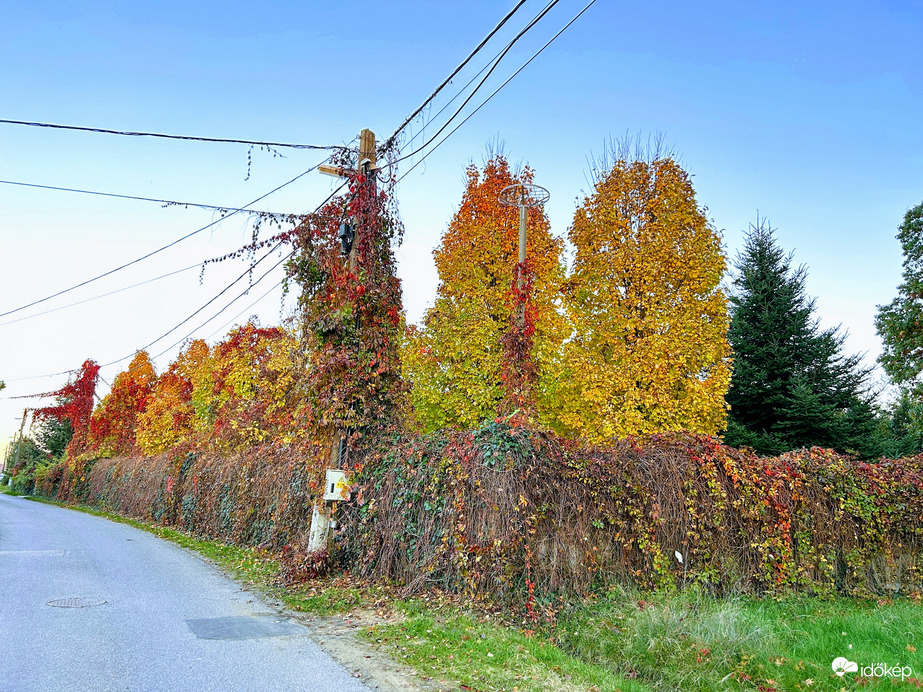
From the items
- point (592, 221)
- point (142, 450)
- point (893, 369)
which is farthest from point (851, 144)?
point (142, 450)

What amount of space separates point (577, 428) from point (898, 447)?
514 inches

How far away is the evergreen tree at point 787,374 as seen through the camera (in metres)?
17.9

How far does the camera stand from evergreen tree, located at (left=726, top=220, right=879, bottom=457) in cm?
1788

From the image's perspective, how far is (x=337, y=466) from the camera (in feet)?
27.5

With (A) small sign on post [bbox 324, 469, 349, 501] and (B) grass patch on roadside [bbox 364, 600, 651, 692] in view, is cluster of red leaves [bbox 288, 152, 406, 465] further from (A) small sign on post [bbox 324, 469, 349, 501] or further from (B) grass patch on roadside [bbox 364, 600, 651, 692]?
(B) grass patch on roadside [bbox 364, 600, 651, 692]

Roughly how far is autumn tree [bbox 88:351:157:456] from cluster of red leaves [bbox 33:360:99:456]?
158 centimetres

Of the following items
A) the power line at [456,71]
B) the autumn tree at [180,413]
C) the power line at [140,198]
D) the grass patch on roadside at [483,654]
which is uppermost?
the power line at [456,71]

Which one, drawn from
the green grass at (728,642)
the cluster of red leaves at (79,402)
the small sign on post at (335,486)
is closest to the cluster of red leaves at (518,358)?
the small sign on post at (335,486)

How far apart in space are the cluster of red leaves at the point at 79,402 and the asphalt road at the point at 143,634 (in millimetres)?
28617

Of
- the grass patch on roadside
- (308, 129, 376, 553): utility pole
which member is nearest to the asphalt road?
the grass patch on roadside

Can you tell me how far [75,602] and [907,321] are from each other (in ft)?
74.6

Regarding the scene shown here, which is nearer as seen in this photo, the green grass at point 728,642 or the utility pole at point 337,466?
the green grass at point 728,642

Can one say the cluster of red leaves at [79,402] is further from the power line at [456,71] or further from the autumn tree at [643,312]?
the power line at [456,71]

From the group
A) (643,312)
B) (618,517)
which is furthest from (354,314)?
(643,312)
